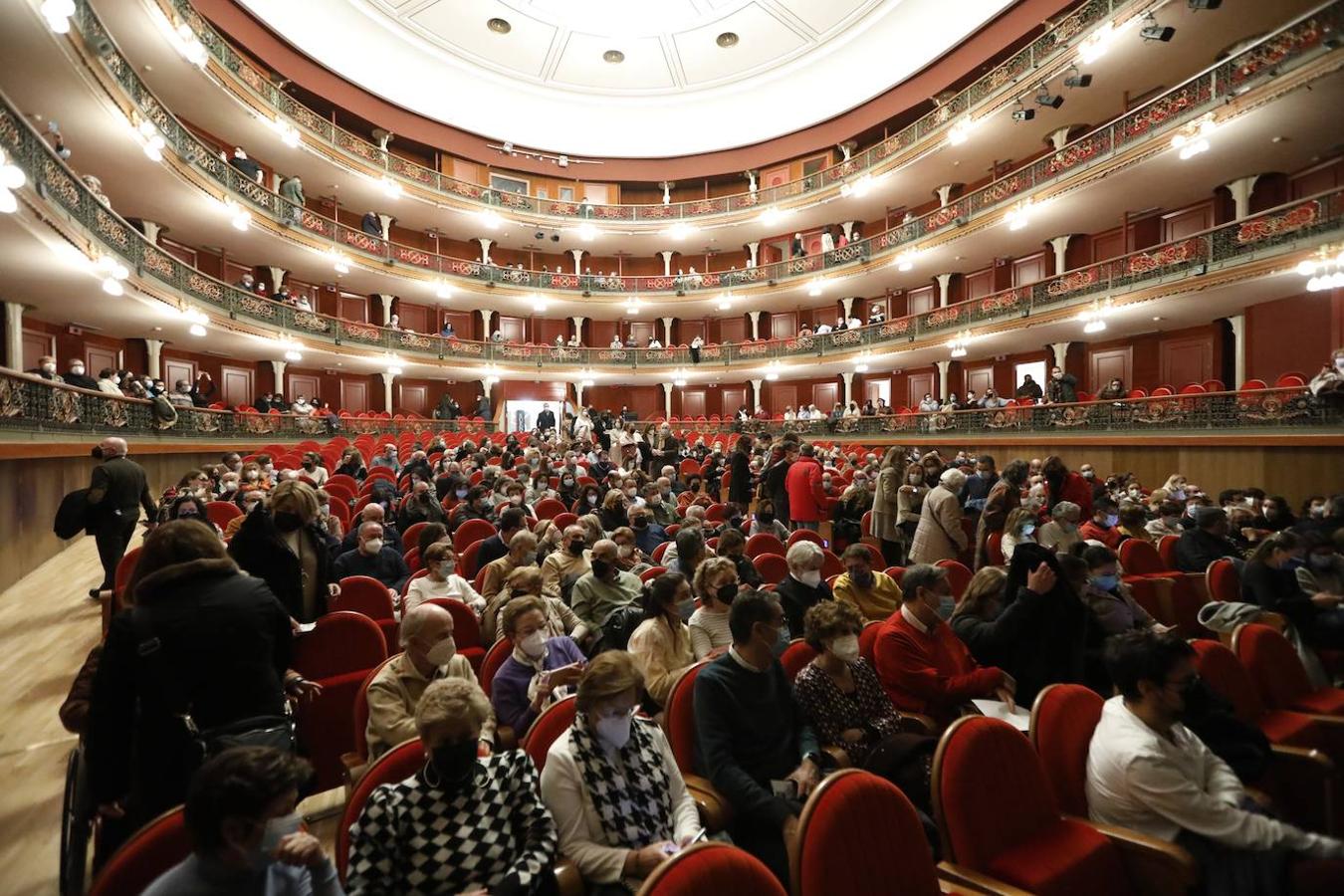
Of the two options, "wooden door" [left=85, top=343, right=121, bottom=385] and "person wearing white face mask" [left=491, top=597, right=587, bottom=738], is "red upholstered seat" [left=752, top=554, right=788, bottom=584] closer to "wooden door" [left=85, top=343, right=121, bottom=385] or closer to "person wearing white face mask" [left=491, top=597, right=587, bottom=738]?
"person wearing white face mask" [left=491, top=597, right=587, bottom=738]

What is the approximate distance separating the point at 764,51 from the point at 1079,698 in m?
25.2

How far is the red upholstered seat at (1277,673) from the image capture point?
2.96m

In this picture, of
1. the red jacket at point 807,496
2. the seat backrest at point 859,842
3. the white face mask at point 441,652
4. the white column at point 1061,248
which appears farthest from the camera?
the white column at point 1061,248

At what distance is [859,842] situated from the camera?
1.61m

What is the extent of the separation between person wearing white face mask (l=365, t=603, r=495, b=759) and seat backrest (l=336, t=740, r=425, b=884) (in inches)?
13.7

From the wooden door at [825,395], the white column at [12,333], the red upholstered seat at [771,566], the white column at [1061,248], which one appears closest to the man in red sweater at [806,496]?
the red upholstered seat at [771,566]

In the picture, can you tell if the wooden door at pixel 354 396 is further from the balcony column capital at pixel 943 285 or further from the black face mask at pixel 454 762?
the black face mask at pixel 454 762

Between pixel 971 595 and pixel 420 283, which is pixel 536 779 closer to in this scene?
pixel 971 595

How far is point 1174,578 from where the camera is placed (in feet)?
14.0

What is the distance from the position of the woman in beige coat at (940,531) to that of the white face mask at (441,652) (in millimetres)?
3841

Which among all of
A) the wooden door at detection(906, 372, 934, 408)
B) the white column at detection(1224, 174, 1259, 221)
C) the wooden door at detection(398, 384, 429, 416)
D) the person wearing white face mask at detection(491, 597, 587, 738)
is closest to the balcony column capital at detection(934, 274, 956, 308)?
the wooden door at detection(906, 372, 934, 408)

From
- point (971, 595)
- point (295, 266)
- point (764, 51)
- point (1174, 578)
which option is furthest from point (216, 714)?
point (764, 51)

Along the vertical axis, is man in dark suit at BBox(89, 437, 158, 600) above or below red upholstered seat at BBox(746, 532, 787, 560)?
above

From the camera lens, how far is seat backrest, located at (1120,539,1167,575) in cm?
466
